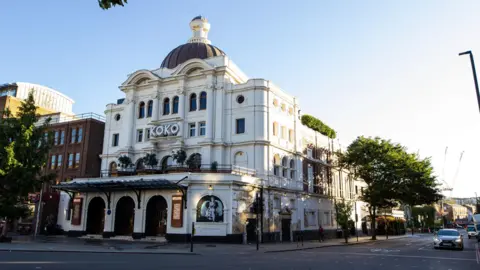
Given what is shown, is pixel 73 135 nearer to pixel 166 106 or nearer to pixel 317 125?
pixel 166 106

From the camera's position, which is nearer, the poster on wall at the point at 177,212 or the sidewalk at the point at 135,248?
the sidewalk at the point at 135,248

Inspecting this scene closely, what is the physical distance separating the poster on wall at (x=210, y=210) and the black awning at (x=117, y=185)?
2679 millimetres

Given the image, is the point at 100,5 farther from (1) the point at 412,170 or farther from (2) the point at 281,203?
(1) the point at 412,170

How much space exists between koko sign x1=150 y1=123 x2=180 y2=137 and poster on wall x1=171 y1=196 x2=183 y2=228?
9236 millimetres

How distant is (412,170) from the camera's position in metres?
43.6

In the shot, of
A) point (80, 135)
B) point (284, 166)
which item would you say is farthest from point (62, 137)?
point (284, 166)

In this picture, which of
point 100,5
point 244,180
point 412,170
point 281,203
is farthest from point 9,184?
point 412,170

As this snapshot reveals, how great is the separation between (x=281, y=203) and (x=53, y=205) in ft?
87.4

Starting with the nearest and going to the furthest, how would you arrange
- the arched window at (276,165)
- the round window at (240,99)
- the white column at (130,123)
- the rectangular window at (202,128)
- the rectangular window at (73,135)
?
the arched window at (276,165) → the round window at (240,99) → the rectangular window at (202,128) → the white column at (130,123) → the rectangular window at (73,135)

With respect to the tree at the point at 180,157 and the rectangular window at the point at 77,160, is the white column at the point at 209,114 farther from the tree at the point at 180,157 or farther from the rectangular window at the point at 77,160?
the rectangular window at the point at 77,160

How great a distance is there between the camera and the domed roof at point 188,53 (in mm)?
44875

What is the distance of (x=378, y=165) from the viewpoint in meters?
45.4

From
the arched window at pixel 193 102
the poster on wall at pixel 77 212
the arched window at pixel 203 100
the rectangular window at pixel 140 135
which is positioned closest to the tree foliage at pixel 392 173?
the arched window at pixel 203 100

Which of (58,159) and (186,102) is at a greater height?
(186,102)
